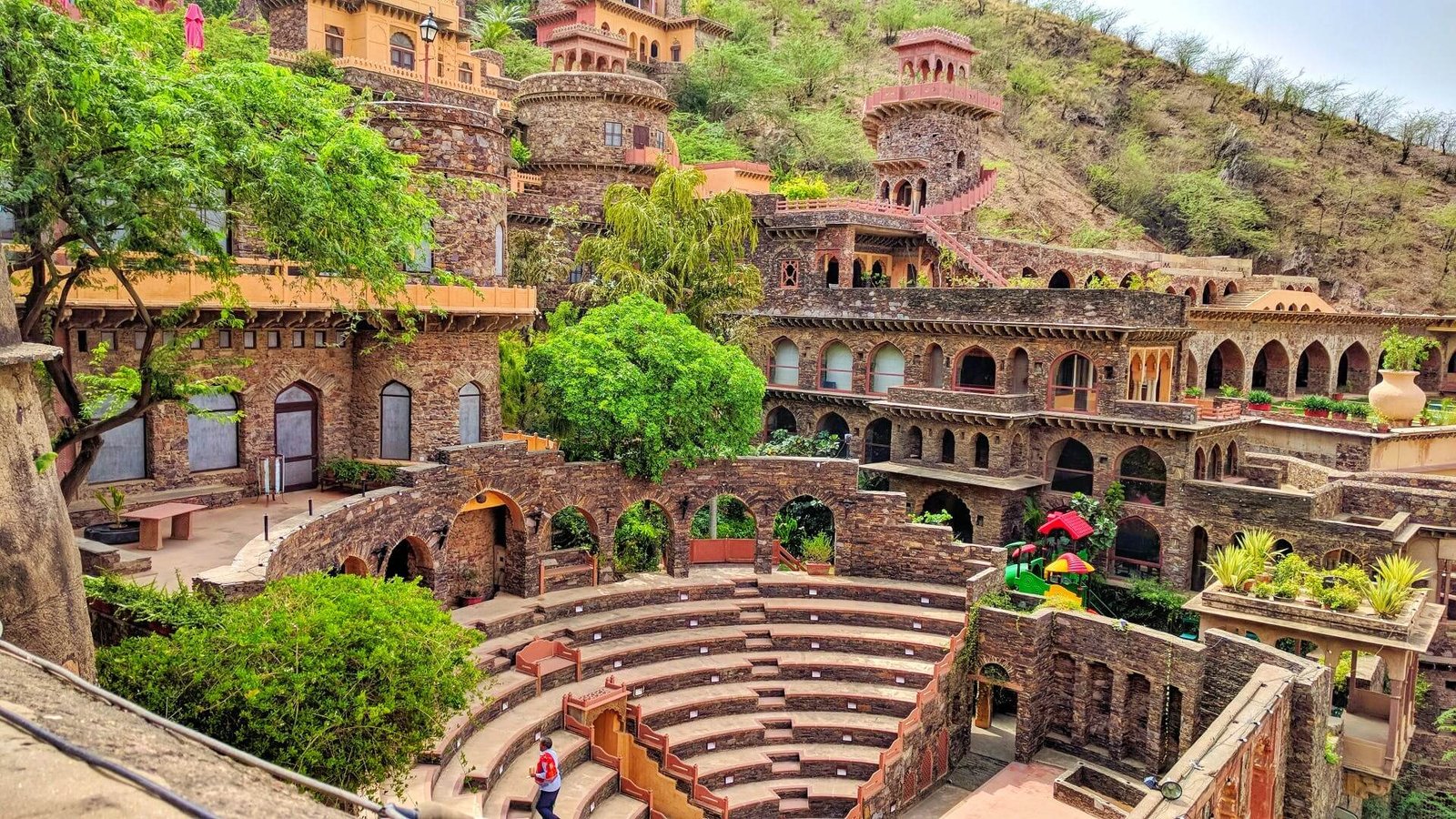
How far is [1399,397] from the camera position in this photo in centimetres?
3206

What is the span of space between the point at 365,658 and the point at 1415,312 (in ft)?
171

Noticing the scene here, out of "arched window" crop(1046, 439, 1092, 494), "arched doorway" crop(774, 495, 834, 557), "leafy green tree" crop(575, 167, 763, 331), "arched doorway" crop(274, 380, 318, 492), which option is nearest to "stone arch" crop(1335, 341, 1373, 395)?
"arched window" crop(1046, 439, 1092, 494)

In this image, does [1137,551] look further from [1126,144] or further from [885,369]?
[1126,144]

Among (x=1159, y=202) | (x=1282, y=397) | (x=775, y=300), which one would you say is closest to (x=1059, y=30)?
(x=1159, y=202)

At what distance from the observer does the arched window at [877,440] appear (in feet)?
114

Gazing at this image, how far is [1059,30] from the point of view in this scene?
7206 cm

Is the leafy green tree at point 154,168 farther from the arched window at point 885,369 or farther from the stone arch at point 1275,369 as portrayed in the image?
the stone arch at point 1275,369

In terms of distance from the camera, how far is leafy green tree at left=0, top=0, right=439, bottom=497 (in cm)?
1150

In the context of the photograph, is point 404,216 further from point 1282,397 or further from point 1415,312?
point 1415,312

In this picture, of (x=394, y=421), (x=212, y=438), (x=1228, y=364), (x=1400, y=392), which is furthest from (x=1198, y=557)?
(x=212, y=438)

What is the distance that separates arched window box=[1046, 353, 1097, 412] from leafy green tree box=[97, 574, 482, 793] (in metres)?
23.5

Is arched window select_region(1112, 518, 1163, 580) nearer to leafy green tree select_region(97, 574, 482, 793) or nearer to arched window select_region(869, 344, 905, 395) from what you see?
arched window select_region(869, 344, 905, 395)

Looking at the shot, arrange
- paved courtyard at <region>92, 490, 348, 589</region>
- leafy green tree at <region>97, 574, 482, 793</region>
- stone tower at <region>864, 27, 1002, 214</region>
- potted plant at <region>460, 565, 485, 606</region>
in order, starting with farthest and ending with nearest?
stone tower at <region>864, 27, 1002, 214</region> → potted plant at <region>460, 565, 485, 606</region> → paved courtyard at <region>92, 490, 348, 589</region> → leafy green tree at <region>97, 574, 482, 793</region>

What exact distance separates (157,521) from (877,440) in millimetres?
23561
